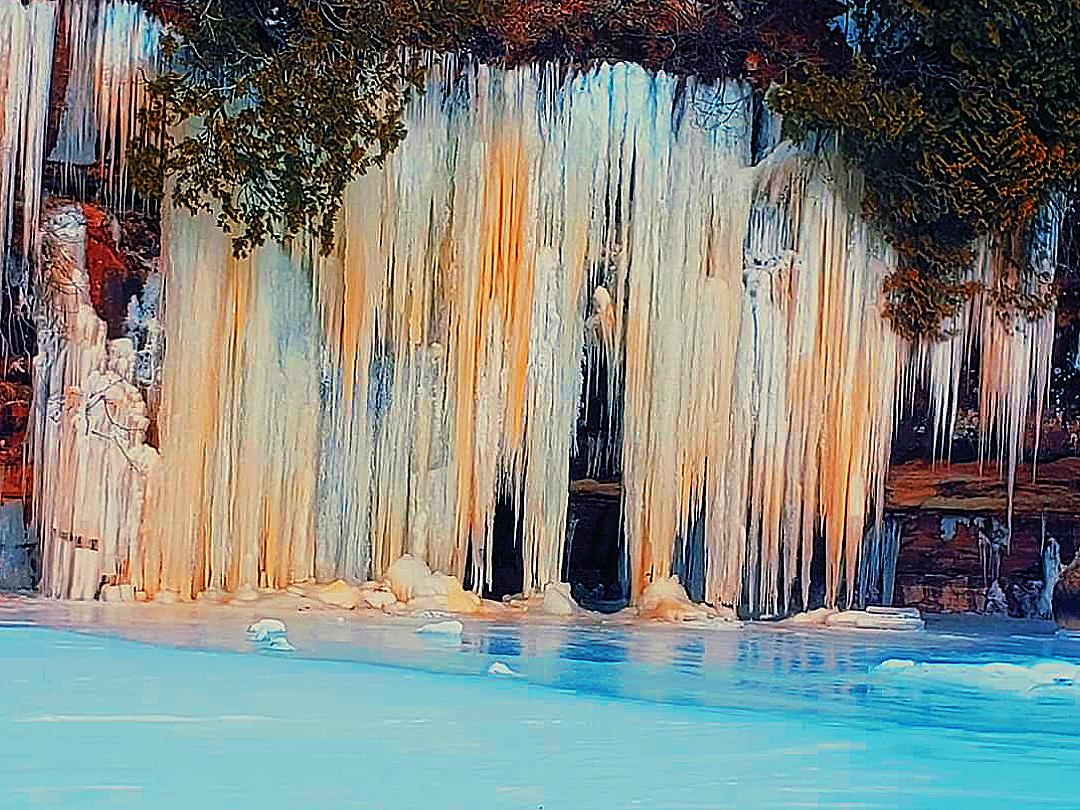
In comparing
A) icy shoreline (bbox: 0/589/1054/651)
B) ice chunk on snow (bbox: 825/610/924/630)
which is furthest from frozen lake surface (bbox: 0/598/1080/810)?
ice chunk on snow (bbox: 825/610/924/630)

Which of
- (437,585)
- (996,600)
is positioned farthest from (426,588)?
(996,600)

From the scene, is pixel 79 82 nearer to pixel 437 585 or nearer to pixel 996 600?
pixel 437 585

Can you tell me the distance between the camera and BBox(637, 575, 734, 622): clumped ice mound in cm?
990

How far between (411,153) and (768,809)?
21.0 ft

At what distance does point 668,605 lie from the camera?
995cm

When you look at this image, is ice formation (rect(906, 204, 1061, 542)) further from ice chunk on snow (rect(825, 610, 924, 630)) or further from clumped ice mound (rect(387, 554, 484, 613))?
clumped ice mound (rect(387, 554, 484, 613))

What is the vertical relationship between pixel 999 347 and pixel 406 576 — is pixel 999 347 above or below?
above

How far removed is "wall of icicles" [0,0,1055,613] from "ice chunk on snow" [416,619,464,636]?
1155mm

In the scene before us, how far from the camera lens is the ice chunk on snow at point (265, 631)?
772cm

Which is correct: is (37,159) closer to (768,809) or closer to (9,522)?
(9,522)

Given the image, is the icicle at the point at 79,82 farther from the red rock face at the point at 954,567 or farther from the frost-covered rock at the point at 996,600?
the frost-covered rock at the point at 996,600

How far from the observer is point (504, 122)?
32.7 feet

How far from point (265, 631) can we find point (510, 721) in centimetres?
265

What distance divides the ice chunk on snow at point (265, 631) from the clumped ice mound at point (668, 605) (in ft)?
9.10
